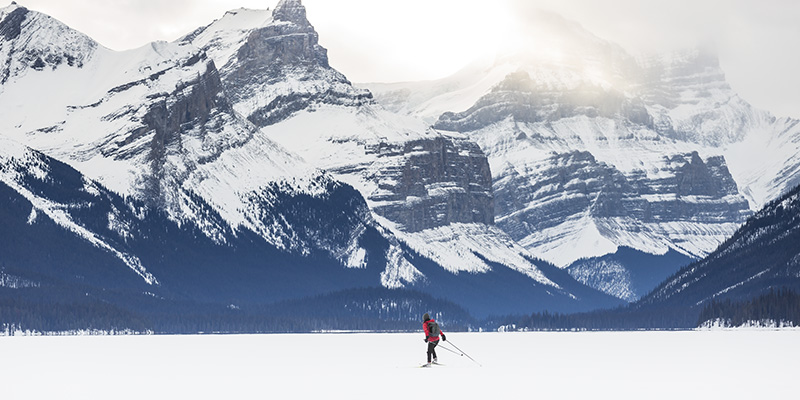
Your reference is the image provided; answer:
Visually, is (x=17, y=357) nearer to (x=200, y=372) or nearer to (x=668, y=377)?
(x=200, y=372)

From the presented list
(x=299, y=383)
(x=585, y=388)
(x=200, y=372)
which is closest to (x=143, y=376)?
(x=200, y=372)

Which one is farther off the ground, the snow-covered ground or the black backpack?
the black backpack

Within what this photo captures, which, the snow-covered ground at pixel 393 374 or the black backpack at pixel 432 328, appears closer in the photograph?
the snow-covered ground at pixel 393 374

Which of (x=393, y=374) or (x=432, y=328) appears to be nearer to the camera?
(x=432, y=328)

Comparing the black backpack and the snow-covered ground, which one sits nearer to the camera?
the snow-covered ground

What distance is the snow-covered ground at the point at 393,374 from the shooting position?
106375 mm

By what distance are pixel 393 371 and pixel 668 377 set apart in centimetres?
2210

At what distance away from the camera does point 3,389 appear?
10906cm

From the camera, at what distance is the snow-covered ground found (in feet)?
349

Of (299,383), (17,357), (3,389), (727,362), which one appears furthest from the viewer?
(17,357)

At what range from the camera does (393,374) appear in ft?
410

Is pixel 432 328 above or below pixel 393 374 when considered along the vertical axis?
above

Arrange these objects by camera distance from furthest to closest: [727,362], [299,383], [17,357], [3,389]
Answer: [17,357] → [727,362] → [299,383] → [3,389]

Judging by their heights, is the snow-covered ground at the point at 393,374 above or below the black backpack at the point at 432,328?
below
